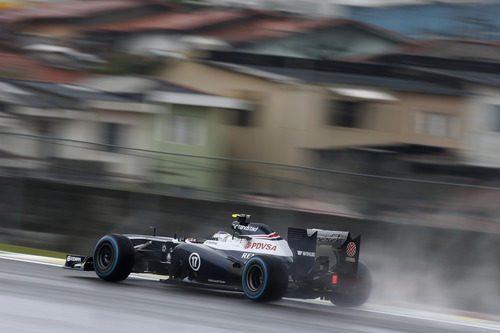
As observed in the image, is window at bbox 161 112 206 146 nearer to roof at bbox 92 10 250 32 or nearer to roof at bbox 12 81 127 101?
roof at bbox 12 81 127 101

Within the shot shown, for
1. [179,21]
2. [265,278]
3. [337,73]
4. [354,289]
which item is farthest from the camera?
[179,21]

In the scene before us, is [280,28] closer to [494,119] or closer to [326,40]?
[326,40]

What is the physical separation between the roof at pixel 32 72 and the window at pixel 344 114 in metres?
12.8

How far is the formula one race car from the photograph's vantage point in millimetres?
10656

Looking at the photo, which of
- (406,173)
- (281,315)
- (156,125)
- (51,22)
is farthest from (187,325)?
(51,22)

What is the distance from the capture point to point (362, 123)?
99.9 ft

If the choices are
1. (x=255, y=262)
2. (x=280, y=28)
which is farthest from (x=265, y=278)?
(x=280, y=28)

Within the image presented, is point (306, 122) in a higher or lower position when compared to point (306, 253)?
higher

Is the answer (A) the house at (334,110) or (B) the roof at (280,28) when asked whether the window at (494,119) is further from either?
(B) the roof at (280,28)

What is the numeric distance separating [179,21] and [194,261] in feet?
87.3

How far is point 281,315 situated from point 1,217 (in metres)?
9.60

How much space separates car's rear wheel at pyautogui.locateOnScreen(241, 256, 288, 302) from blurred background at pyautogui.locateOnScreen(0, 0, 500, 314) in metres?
2.76

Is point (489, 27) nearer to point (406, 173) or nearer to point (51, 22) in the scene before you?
point (406, 173)

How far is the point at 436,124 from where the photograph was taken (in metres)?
30.0
